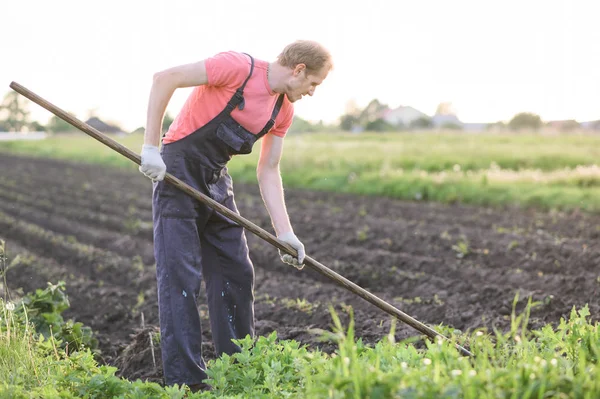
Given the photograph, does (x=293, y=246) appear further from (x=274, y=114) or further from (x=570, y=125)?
Answer: (x=570, y=125)

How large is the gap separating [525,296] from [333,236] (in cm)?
342

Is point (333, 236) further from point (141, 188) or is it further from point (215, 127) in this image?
point (141, 188)

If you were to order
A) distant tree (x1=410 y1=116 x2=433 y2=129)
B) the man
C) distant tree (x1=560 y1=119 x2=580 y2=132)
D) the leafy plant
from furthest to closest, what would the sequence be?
1. distant tree (x1=410 y1=116 x2=433 y2=129)
2. distant tree (x1=560 y1=119 x2=580 y2=132)
3. the leafy plant
4. the man

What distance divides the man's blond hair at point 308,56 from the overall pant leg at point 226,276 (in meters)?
0.82

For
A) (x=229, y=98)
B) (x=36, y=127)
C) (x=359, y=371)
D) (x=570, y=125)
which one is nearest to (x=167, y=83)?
(x=229, y=98)

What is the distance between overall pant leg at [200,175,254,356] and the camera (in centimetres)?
395

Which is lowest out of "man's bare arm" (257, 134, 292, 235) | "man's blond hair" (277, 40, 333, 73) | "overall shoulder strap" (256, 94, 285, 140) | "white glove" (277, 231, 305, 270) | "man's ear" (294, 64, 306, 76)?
"white glove" (277, 231, 305, 270)

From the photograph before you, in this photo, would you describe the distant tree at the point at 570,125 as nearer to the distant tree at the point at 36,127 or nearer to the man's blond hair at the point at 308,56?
the man's blond hair at the point at 308,56

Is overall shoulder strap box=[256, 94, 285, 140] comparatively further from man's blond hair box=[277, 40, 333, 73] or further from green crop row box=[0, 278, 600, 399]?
green crop row box=[0, 278, 600, 399]

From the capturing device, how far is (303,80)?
3598 millimetres

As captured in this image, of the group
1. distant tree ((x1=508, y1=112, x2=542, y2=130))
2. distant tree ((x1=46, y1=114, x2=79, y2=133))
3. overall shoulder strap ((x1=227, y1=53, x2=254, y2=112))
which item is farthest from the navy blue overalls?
distant tree ((x1=46, y1=114, x2=79, y2=133))

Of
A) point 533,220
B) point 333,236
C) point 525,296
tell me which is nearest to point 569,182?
point 533,220

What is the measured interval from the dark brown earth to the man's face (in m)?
1.72

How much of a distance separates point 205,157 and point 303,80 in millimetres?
665
